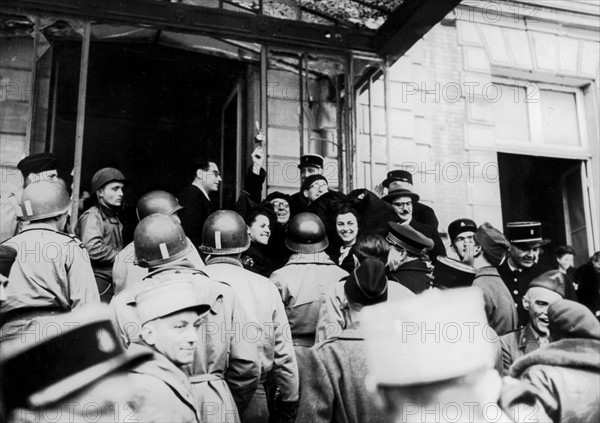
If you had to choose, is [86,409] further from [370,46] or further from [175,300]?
[370,46]

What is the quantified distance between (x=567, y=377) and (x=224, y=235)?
216cm

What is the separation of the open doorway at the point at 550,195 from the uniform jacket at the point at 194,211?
579cm

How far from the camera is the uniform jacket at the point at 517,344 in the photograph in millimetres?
4477

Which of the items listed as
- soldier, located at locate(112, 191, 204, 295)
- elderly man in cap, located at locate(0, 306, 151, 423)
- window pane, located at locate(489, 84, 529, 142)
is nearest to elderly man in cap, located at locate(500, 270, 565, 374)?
soldier, located at locate(112, 191, 204, 295)

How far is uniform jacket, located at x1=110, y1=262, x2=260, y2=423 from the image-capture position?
3.45m

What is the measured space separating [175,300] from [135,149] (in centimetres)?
884

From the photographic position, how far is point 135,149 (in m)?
11.5

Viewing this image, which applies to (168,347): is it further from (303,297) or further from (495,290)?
(495,290)

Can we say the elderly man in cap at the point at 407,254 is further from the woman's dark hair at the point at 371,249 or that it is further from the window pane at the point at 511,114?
the window pane at the point at 511,114

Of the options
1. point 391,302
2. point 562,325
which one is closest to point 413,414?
point 391,302

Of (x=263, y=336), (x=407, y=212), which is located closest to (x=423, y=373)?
(x=263, y=336)

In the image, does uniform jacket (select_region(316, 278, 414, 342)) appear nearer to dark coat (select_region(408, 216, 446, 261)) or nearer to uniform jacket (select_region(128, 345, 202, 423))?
uniform jacket (select_region(128, 345, 202, 423))

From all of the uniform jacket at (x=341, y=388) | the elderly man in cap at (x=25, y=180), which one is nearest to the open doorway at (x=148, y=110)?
the elderly man in cap at (x=25, y=180)

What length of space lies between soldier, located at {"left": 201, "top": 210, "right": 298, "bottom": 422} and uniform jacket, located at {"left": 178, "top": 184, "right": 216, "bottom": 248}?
1.70m
